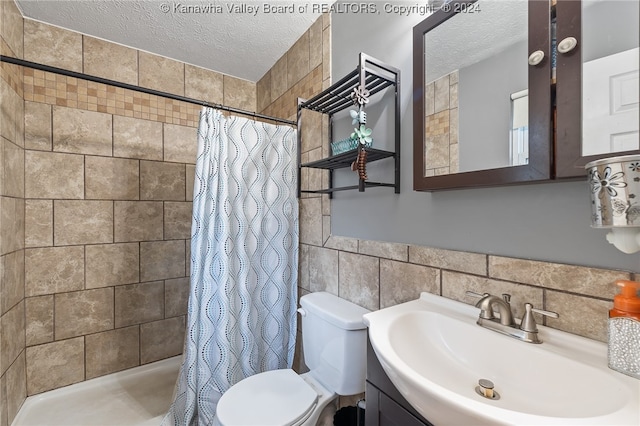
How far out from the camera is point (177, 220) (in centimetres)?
227

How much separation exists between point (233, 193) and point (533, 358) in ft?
4.70

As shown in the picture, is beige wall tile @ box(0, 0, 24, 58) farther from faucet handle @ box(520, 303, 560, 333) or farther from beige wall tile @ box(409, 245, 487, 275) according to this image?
faucet handle @ box(520, 303, 560, 333)

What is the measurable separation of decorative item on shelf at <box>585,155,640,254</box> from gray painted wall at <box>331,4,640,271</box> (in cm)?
10

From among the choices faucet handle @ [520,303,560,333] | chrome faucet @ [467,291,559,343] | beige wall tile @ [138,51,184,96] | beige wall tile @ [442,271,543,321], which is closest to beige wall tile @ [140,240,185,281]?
beige wall tile @ [138,51,184,96]

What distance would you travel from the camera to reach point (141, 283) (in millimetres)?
2135

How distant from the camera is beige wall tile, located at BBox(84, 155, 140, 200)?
197cm

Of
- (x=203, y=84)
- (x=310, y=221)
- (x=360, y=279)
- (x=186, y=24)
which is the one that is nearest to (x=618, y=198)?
Answer: (x=360, y=279)

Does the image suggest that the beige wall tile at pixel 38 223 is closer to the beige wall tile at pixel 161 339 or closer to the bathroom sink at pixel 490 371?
the beige wall tile at pixel 161 339

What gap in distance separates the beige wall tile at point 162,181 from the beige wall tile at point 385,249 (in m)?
1.62

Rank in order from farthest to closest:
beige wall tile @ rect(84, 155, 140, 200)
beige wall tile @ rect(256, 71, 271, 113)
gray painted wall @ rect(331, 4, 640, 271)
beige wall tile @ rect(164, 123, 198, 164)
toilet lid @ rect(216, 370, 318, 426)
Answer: beige wall tile @ rect(256, 71, 271, 113) < beige wall tile @ rect(164, 123, 198, 164) < beige wall tile @ rect(84, 155, 140, 200) < toilet lid @ rect(216, 370, 318, 426) < gray painted wall @ rect(331, 4, 640, 271)

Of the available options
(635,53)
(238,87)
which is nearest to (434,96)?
(635,53)

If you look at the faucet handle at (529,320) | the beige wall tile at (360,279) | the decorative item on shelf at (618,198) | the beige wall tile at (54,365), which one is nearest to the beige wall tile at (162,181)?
the beige wall tile at (54,365)

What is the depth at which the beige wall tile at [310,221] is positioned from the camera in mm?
1771

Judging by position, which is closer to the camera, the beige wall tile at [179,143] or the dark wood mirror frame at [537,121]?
the dark wood mirror frame at [537,121]
